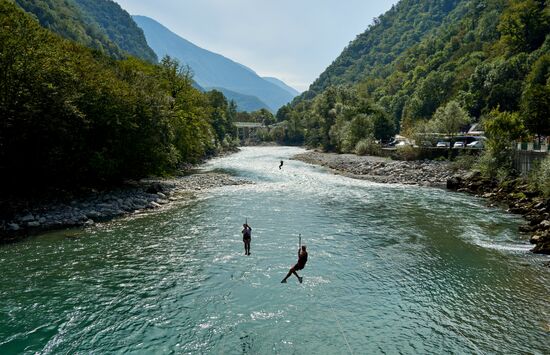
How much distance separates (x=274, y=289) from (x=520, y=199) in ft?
102

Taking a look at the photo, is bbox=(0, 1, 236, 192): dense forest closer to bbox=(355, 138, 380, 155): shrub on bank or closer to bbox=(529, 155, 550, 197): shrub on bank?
bbox=(529, 155, 550, 197): shrub on bank

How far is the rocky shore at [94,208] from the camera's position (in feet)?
90.2

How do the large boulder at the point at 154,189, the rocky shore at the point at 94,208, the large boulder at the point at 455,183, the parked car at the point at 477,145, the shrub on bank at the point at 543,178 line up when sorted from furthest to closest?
the parked car at the point at 477,145 < the large boulder at the point at 455,183 < the large boulder at the point at 154,189 < the shrub on bank at the point at 543,178 < the rocky shore at the point at 94,208

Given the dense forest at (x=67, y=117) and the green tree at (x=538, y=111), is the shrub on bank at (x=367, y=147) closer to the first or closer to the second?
the green tree at (x=538, y=111)

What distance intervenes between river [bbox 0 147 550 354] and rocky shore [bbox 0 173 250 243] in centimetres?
215

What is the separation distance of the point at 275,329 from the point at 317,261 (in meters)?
8.24

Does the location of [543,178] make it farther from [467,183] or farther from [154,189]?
[154,189]

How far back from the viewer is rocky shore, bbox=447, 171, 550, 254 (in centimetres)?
2546

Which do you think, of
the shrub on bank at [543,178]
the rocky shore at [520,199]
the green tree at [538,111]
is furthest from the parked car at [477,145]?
the shrub on bank at [543,178]

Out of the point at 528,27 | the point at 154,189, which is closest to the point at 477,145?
the point at 154,189

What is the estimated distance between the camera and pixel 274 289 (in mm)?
18797

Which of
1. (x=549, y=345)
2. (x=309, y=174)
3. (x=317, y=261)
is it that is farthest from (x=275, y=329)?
(x=309, y=174)

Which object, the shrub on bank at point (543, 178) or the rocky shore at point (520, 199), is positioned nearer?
the rocky shore at point (520, 199)

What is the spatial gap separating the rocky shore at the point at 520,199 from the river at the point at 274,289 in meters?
1.37
